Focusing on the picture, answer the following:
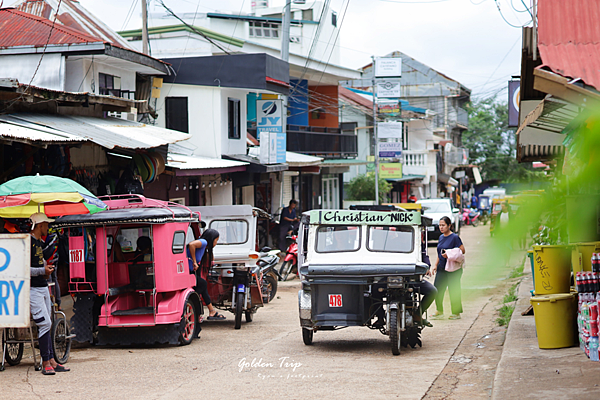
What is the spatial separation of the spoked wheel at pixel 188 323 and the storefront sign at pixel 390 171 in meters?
27.6

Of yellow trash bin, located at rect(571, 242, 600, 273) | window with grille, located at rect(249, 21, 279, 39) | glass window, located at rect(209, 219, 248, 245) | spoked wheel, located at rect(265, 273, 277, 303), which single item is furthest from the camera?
window with grille, located at rect(249, 21, 279, 39)

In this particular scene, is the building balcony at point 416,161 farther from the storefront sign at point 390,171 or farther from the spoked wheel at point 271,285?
the spoked wheel at point 271,285

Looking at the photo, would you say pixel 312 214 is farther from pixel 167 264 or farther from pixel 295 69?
pixel 295 69

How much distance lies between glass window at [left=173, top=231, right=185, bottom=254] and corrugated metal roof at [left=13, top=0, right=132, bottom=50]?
1102cm

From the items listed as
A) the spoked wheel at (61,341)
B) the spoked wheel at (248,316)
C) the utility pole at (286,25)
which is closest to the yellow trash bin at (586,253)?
the spoked wheel at (61,341)

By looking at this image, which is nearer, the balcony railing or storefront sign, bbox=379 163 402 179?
the balcony railing

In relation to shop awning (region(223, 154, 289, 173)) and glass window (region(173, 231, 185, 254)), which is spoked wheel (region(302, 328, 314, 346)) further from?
shop awning (region(223, 154, 289, 173))

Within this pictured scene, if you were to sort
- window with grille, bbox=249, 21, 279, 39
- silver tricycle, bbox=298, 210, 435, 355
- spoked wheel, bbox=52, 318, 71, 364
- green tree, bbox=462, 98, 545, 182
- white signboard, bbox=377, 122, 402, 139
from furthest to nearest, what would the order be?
window with grille, bbox=249, 21, 279, 39
white signboard, bbox=377, 122, 402, 139
silver tricycle, bbox=298, 210, 435, 355
spoked wheel, bbox=52, 318, 71, 364
green tree, bbox=462, 98, 545, 182

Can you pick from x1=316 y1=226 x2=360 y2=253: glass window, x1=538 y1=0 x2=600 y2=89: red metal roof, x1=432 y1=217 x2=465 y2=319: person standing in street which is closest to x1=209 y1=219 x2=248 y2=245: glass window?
x1=316 y1=226 x2=360 y2=253: glass window

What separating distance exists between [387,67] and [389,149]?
3832 mm

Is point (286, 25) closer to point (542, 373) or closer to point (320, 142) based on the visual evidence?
point (320, 142)

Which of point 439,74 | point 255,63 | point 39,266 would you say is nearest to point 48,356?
point 39,266

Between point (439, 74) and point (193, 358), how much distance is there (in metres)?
58.1

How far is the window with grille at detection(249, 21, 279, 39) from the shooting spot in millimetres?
37781
